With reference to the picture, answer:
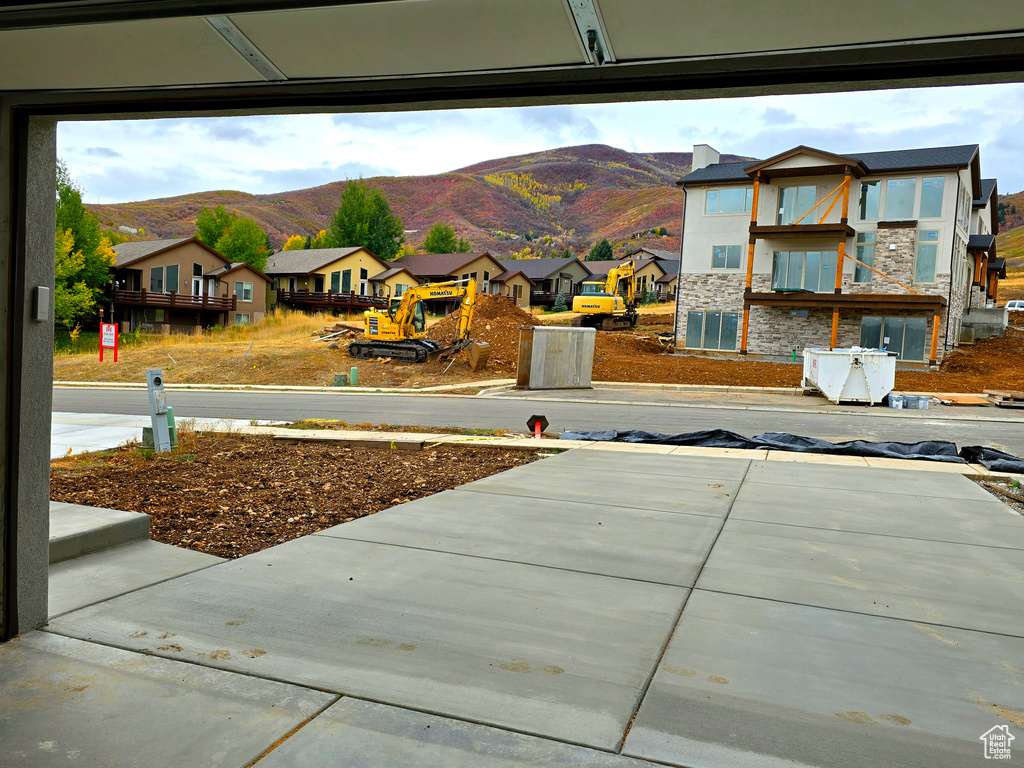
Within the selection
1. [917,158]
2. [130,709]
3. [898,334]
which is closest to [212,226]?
[917,158]

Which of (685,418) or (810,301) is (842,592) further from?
(810,301)

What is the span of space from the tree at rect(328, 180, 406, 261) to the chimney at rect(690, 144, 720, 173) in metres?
55.2

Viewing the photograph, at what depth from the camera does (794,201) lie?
35531 millimetres

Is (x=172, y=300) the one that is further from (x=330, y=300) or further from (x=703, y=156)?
(x=703, y=156)

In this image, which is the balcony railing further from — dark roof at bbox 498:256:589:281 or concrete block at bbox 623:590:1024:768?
concrete block at bbox 623:590:1024:768

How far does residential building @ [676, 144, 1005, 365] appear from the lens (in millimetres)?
33094

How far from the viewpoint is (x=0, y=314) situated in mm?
3615

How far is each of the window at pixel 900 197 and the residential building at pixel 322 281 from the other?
40361 mm

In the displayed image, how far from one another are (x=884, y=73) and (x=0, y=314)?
13.4 feet

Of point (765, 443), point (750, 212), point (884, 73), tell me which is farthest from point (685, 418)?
point (750, 212)

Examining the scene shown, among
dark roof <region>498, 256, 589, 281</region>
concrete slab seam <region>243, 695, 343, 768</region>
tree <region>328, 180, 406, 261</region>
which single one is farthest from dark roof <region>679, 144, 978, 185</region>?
tree <region>328, 180, 406, 261</region>

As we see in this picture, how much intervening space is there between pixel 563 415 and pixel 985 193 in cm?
3790

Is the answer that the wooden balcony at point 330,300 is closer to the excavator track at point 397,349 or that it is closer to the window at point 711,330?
the excavator track at point 397,349

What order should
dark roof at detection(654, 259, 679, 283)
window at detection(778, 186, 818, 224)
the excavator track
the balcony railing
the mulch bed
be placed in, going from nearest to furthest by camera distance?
the mulch bed
the excavator track
window at detection(778, 186, 818, 224)
the balcony railing
dark roof at detection(654, 259, 679, 283)
